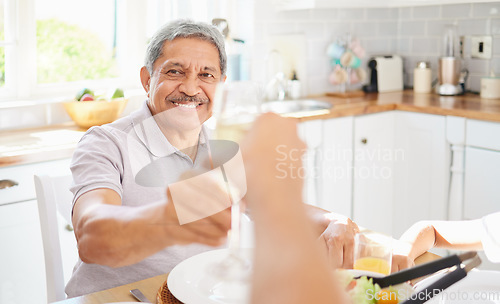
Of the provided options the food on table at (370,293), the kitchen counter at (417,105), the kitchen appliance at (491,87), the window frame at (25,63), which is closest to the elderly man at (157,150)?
the food on table at (370,293)

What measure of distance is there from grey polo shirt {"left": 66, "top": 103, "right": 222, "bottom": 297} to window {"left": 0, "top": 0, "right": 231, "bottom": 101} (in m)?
1.27

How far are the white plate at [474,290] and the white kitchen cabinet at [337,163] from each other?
1564 mm

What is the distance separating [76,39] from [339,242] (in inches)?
84.0

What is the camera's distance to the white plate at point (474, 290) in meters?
1.03

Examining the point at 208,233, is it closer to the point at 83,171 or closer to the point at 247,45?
the point at 83,171

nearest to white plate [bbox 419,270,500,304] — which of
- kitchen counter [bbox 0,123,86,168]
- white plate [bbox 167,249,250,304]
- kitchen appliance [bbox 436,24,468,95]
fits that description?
white plate [bbox 167,249,250,304]

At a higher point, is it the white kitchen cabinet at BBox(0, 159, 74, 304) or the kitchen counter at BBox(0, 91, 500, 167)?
the kitchen counter at BBox(0, 91, 500, 167)

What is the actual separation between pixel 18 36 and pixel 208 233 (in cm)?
227

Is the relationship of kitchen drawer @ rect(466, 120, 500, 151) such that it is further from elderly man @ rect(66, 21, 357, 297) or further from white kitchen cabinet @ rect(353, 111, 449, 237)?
elderly man @ rect(66, 21, 357, 297)

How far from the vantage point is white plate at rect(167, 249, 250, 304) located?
3.30 feet

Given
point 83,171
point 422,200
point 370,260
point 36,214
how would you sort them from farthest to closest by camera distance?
1. point 422,200
2. point 36,214
3. point 83,171
4. point 370,260

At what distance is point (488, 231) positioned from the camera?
1337 mm

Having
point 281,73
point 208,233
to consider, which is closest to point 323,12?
point 281,73

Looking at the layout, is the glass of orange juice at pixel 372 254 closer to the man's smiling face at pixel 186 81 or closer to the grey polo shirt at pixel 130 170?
the grey polo shirt at pixel 130 170
